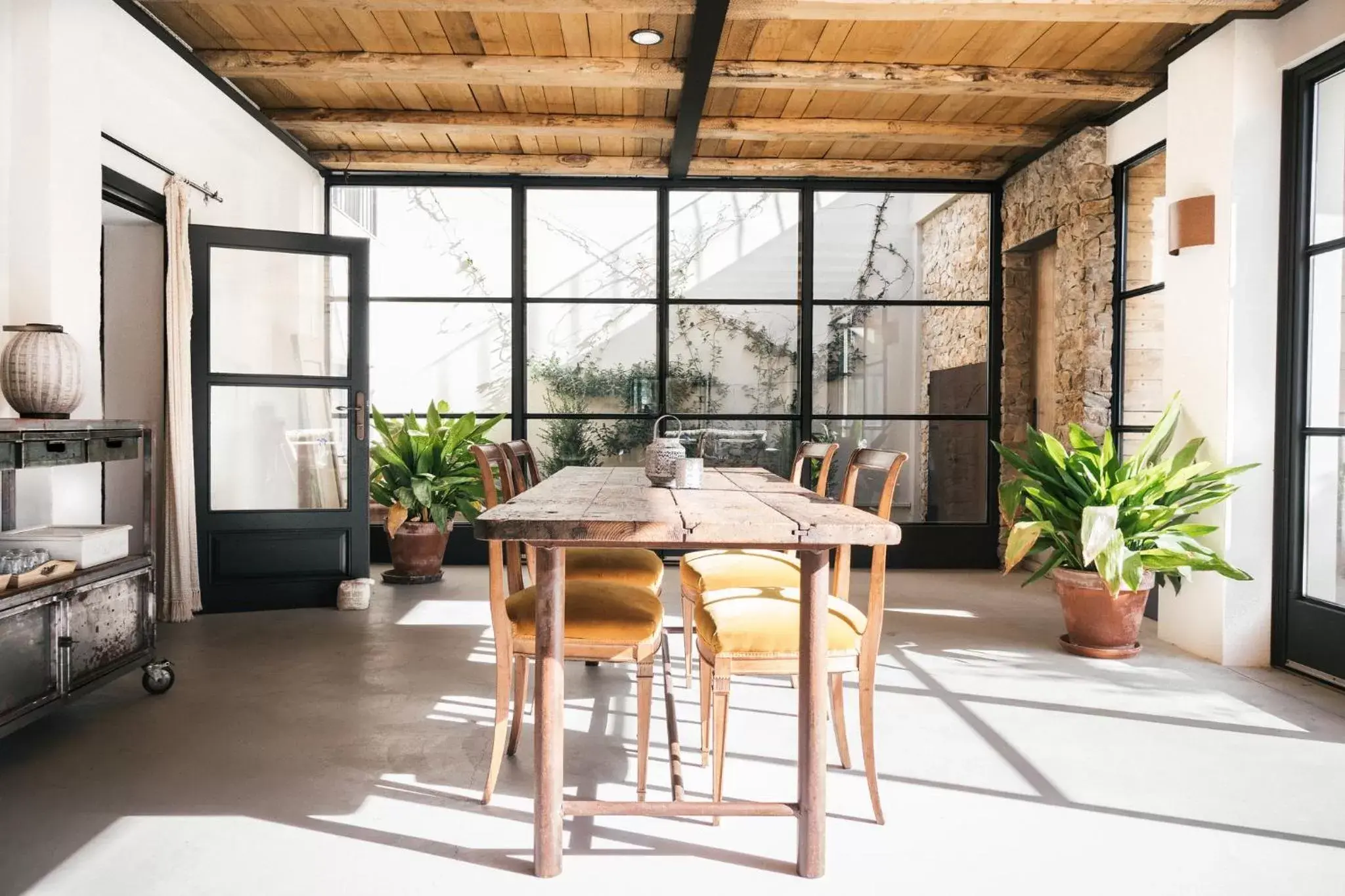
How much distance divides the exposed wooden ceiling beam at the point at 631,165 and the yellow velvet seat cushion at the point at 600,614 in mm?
4250

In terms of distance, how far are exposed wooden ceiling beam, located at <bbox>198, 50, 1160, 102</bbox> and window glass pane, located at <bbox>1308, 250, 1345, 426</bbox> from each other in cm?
157

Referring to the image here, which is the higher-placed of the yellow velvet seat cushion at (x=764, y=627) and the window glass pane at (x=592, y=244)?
the window glass pane at (x=592, y=244)

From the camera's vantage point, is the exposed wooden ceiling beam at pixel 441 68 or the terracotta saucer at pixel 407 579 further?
the terracotta saucer at pixel 407 579

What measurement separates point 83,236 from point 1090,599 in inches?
171

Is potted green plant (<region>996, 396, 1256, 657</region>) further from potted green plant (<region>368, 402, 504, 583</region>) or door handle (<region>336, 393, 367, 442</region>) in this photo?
door handle (<region>336, 393, 367, 442</region>)

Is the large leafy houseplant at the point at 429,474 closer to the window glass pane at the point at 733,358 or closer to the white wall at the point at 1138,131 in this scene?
the window glass pane at the point at 733,358

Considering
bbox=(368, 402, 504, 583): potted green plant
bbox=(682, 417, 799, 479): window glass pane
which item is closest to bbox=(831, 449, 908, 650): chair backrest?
bbox=(368, 402, 504, 583): potted green plant

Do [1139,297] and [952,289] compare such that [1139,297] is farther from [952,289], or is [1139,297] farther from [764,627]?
[764,627]

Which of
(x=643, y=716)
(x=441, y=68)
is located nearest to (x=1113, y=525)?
(x=643, y=716)

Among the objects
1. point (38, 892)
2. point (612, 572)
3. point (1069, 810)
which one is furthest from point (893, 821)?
point (38, 892)

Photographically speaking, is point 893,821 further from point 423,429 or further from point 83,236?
point 423,429

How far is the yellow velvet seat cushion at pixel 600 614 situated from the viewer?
7.47ft

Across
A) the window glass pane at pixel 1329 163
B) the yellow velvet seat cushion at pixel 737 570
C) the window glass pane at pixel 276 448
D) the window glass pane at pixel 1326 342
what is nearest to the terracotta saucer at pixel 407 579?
the window glass pane at pixel 276 448

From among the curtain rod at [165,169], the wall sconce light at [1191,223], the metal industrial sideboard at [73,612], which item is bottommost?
the metal industrial sideboard at [73,612]
